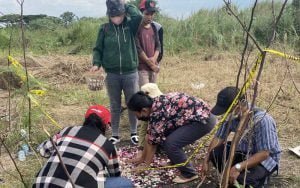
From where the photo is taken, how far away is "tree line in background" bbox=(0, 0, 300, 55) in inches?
387

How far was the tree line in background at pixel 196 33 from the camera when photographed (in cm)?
984

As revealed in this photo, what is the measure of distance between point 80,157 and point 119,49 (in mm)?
1756

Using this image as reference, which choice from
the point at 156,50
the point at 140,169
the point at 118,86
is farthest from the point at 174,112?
the point at 156,50

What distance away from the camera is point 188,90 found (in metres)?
6.76

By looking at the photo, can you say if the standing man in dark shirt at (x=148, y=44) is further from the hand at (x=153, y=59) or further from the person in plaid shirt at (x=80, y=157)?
the person in plaid shirt at (x=80, y=157)

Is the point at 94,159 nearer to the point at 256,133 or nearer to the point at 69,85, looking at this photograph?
the point at 256,133

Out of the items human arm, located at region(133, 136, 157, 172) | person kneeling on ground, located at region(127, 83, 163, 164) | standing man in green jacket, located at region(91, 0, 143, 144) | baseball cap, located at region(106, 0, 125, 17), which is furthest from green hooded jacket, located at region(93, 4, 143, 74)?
human arm, located at region(133, 136, 157, 172)

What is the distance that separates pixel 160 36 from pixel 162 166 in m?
1.60

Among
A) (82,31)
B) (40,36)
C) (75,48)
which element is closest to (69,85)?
(75,48)

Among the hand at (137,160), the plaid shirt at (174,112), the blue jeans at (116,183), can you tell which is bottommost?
the hand at (137,160)

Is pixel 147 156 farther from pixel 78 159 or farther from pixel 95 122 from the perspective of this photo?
pixel 78 159

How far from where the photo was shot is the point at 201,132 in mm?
3721

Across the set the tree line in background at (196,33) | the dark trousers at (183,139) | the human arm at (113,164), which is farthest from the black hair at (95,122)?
the tree line in background at (196,33)

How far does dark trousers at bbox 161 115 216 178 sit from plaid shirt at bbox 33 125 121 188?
37.0 inches
